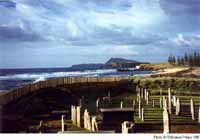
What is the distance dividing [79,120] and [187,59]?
2.57 feet

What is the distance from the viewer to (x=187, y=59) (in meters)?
3.51

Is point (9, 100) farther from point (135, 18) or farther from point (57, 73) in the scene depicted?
point (135, 18)

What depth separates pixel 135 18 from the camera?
356cm

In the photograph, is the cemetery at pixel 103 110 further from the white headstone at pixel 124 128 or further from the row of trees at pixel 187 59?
the row of trees at pixel 187 59

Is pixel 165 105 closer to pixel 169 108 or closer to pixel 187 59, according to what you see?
pixel 169 108

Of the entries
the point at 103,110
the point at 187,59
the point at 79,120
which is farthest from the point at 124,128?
the point at 187,59

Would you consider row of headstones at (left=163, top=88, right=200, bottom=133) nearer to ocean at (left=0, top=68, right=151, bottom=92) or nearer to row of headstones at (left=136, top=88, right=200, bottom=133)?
row of headstones at (left=136, top=88, right=200, bottom=133)

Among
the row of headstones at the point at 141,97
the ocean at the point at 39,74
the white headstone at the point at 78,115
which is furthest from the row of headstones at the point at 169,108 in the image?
the white headstone at the point at 78,115

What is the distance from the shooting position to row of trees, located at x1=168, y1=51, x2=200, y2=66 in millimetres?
3482

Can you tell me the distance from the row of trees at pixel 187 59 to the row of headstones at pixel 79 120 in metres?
0.62

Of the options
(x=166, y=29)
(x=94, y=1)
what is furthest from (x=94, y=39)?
(x=166, y=29)

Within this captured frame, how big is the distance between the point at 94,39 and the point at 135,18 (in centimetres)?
30

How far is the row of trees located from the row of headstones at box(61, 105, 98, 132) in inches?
24.3

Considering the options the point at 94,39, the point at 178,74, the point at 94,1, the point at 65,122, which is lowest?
the point at 65,122
